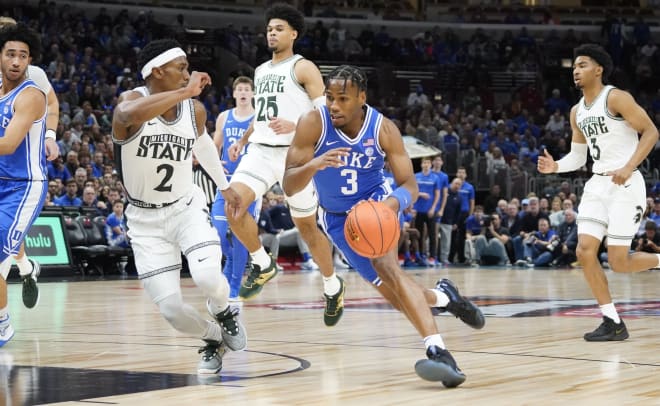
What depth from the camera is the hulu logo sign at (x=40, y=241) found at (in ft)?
49.7

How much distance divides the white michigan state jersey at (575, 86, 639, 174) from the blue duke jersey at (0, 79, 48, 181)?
12.8 feet

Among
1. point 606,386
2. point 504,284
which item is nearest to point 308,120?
point 606,386

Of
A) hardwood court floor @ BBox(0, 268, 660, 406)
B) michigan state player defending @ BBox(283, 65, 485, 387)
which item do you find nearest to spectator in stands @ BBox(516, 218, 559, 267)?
hardwood court floor @ BBox(0, 268, 660, 406)

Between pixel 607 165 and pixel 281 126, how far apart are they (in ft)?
7.88

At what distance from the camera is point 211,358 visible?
238 inches

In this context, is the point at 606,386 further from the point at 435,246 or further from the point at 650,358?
the point at 435,246

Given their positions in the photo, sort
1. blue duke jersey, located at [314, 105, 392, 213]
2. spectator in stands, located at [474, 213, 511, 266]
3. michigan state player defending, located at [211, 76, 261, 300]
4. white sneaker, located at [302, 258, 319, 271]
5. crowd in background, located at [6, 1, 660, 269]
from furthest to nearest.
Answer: spectator in stands, located at [474, 213, 511, 266] → crowd in background, located at [6, 1, 660, 269] → white sneaker, located at [302, 258, 319, 271] → michigan state player defending, located at [211, 76, 261, 300] → blue duke jersey, located at [314, 105, 392, 213]

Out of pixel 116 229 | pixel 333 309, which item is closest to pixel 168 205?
pixel 333 309

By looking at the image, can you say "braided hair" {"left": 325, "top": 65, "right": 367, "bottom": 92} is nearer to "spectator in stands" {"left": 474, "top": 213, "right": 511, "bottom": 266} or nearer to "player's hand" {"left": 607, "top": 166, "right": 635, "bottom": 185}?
"player's hand" {"left": 607, "top": 166, "right": 635, "bottom": 185}

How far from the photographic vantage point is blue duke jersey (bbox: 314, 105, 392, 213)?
6.12 m

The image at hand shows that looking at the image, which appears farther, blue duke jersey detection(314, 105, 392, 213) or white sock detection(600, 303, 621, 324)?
white sock detection(600, 303, 621, 324)

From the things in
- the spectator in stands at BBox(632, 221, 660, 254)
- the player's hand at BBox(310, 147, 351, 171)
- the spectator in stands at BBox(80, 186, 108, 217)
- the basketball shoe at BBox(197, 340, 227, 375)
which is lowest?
the spectator in stands at BBox(632, 221, 660, 254)

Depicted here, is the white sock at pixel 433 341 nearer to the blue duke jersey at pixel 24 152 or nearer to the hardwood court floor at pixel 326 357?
the hardwood court floor at pixel 326 357

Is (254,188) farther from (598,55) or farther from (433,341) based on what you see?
(433,341)
